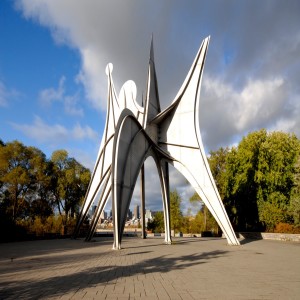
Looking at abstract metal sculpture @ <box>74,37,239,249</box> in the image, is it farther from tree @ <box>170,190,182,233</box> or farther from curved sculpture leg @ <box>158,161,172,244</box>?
tree @ <box>170,190,182,233</box>

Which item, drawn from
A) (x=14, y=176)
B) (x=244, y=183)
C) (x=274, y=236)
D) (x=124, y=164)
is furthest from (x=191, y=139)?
(x=14, y=176)

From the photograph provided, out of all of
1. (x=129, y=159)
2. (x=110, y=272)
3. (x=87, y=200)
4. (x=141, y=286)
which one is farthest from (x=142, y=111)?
(x=141, y=286)

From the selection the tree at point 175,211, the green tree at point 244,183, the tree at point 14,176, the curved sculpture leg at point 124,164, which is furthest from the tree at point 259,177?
the tree at point 14,176

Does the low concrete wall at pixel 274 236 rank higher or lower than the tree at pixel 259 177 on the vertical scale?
lower

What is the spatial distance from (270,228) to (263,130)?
10288 millimetres

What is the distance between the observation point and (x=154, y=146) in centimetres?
2070

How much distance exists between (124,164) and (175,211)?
3055cm

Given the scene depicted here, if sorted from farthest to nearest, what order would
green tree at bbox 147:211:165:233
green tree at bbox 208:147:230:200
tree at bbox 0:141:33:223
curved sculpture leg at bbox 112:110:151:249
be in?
green tree at bbox 147:211:165:233 → green tree at bbox 208:147:230:200 → tree at bbox 0:141:33:223 → curved sculpture leg at bbox 112:110:151:249

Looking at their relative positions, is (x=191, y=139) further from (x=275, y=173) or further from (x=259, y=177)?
(x=275, y=173)

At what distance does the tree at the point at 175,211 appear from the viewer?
45312mm

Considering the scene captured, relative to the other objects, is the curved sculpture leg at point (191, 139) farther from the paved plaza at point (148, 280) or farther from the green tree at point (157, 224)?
the green tree at point (157, 224)

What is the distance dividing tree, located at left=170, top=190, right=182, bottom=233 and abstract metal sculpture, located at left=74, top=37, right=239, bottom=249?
23336 millimetres

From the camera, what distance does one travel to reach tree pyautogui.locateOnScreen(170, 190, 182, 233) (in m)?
45.3

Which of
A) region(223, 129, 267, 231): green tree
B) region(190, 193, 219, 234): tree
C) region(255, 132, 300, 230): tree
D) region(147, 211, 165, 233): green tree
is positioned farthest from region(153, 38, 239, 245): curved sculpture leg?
region(147, 211, 165, 233): green tree
